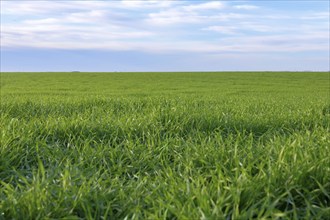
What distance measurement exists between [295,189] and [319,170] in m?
0.38

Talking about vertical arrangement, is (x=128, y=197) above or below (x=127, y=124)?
below

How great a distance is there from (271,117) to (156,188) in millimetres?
3970

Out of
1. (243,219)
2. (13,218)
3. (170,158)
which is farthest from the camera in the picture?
(170,158)

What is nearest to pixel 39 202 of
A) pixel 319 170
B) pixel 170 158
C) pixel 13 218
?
pixel 13 218

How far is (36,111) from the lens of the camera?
748cm

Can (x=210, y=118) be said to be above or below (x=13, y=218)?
above

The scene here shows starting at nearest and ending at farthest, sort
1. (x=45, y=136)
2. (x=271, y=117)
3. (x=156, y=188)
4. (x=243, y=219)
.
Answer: (x=243, y=219)
(x=156, y=188)
(x=45, y=136)
(x=271, y=117)

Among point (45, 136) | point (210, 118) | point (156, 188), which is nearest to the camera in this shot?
point (156, 188)

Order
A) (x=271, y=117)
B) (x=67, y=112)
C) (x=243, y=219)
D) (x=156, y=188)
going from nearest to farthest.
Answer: (x=243, y=219), (x=156, y=188), (x=271, y=117), (x=67, y=112)

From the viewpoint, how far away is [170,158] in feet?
14.1

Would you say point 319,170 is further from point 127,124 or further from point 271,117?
point 271,117

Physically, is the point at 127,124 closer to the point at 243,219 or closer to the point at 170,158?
the point at 170,158

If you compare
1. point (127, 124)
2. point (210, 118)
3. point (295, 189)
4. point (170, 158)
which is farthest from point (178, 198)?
point (210, 118)

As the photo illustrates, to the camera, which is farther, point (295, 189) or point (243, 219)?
point (295, 189)
